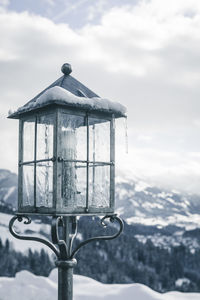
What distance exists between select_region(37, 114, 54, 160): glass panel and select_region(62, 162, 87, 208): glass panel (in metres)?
0.24

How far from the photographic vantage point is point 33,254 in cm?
9056

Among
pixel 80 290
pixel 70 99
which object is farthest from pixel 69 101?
pixel 80 290

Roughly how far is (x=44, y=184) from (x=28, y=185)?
0.25 metres

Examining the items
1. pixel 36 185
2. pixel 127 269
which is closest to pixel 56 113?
pixel 36 185

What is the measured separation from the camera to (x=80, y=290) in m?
11.2

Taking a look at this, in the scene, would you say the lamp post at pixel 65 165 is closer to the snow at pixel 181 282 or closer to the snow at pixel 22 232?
the snow at pixel 22 232

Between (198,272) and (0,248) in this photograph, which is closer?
(0,248)

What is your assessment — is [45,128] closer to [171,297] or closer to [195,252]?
[171,297]

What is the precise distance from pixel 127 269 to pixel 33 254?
22997 millimetres

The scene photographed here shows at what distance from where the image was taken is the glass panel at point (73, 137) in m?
4.79

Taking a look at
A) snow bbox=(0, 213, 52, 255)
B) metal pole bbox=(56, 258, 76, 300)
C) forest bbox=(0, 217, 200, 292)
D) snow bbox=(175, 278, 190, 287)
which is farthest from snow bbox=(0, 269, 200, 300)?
snow bbox=(175, 278, 190, 287)

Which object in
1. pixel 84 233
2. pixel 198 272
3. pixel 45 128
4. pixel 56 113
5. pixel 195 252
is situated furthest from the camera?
pixel 195 252

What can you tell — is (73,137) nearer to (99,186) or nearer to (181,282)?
(99,186)

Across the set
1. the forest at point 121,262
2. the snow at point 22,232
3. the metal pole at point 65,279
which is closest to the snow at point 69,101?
the metal pole at point 65,279
